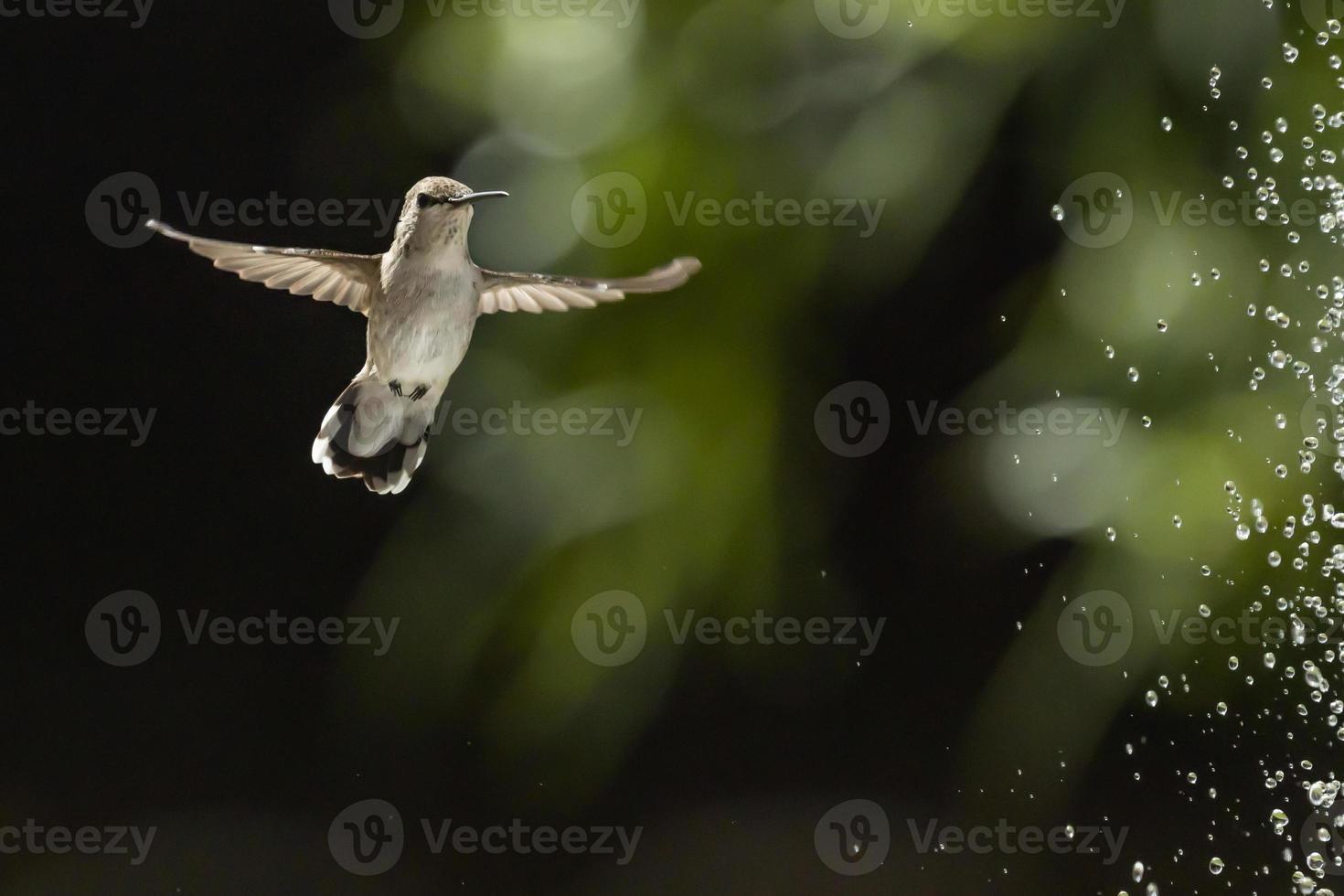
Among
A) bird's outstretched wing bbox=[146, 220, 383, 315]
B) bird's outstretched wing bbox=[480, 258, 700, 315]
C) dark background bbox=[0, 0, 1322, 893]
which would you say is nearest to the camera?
bird's outstretched wing bbox=[480, 258, 700, 315]

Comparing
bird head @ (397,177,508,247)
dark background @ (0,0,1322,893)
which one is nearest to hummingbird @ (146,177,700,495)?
bird head @ (397,177,508,247)

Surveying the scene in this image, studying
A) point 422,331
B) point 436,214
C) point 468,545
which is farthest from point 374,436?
point 468,545

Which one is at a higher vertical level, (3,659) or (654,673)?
(654,673)

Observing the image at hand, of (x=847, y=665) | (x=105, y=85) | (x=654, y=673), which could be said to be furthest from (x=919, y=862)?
(x=105, y=85)

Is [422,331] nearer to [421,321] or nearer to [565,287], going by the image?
[421,321]

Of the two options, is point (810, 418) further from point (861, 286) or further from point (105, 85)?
point (105, 85)

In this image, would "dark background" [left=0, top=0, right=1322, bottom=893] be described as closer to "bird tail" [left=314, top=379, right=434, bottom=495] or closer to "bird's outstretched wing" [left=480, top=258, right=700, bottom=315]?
"bird's outstretched wing" [left=480, top=258, right=700, bottom=315]
